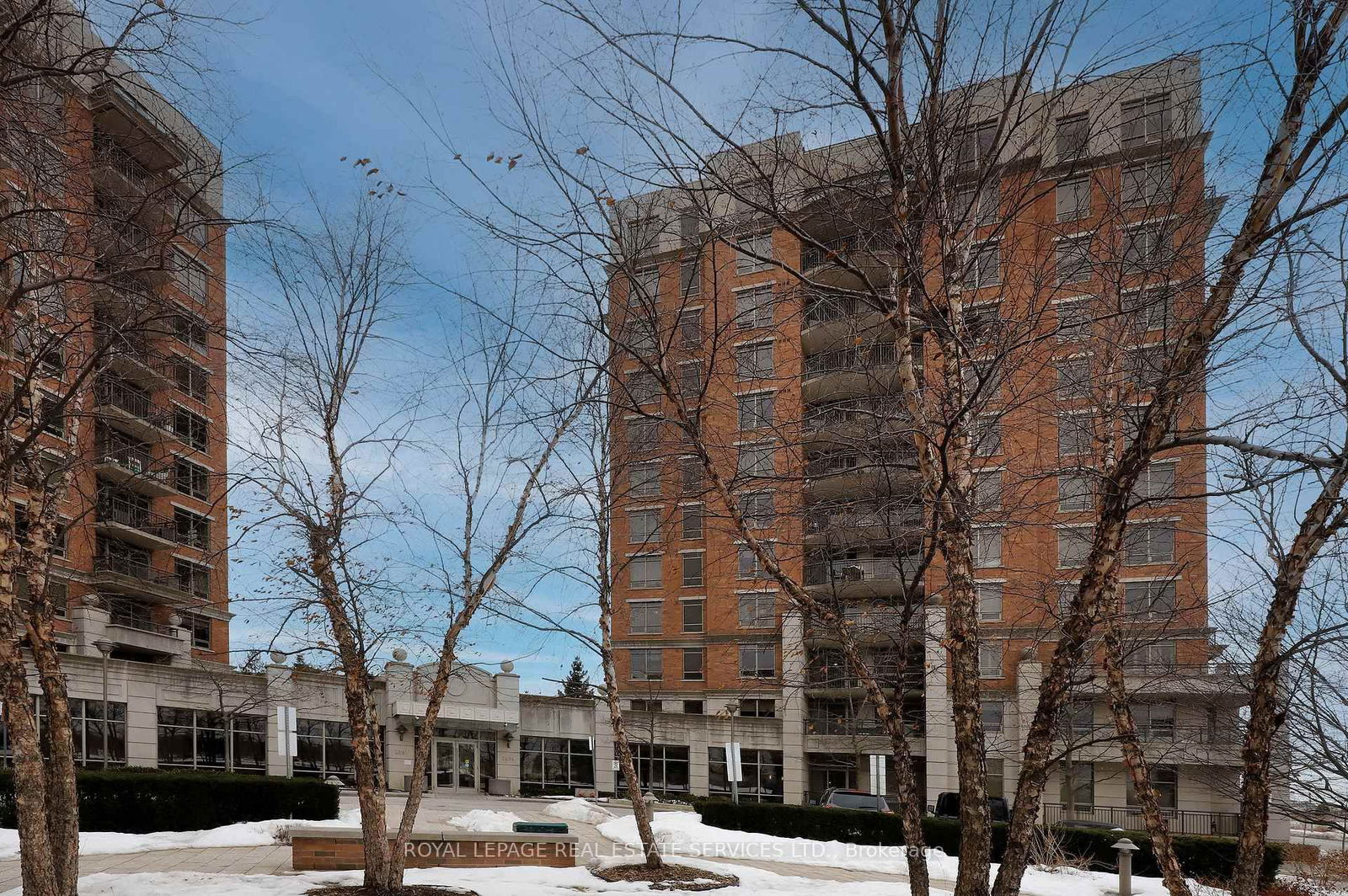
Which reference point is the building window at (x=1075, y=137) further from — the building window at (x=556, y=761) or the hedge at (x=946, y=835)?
the building window at (x=556, y=761)

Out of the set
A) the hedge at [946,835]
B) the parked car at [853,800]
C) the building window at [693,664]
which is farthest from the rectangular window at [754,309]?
the building window at [693,664]

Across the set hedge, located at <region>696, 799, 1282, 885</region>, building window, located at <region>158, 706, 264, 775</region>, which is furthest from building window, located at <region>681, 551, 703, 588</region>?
hedge, located at <region>696, 799, 1282, 885</region>

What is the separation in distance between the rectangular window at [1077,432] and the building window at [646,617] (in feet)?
97.4

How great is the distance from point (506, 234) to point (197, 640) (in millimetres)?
41174

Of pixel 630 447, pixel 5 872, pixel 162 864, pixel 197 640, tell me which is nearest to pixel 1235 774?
pixel 630 447

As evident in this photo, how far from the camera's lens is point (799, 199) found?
7359 mm

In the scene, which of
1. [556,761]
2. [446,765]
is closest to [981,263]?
[446,765]

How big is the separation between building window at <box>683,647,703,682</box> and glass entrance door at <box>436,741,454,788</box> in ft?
33.8

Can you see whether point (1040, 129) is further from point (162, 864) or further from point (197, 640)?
point (197, 640)

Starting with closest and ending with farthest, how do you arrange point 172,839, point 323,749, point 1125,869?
point 1125,869
point 172,839
point 323,749

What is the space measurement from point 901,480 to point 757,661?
31636 mm

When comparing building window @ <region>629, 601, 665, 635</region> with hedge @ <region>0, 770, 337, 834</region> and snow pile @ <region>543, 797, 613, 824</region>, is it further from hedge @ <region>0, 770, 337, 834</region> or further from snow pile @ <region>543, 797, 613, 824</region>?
hedge @ <region>0, 770, 337, 834</region>

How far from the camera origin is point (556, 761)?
152ft

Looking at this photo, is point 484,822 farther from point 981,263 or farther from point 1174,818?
point 1174,818
